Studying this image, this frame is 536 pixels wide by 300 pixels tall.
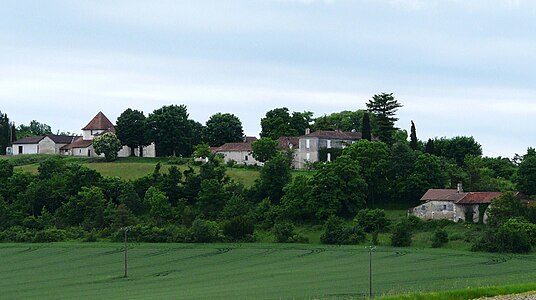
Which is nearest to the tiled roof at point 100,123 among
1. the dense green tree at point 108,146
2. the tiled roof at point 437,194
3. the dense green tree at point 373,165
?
the dense green tree at point 108,146

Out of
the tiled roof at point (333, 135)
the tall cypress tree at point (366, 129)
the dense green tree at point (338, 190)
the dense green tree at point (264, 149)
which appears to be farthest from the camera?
the tiled roof at point (333, 135)

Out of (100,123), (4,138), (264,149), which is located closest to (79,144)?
(100,123)

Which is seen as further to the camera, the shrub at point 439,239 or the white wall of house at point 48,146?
the white wall of house at point 48,146

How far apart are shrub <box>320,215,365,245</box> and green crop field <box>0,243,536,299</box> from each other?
2.26 metres

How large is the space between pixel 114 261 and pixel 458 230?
32751 millimetres

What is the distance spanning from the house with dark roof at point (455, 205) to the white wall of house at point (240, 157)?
4051cm

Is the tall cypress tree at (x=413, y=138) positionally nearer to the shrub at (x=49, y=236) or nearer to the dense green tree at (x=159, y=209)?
the dense green tree at (x=159, y=209)

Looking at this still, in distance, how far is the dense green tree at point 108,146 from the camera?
14096 cm

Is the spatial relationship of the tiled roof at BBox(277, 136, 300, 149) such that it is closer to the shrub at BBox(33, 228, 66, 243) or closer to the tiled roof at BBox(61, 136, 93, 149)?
the tiled roof at BBox(61, 136, 93, 149)

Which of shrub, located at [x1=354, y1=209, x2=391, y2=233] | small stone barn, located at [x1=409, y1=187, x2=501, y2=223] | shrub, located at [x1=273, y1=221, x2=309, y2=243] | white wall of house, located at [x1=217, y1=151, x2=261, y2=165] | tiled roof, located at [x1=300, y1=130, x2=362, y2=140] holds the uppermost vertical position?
tiled roof, located at [x1=300, y1=130, x2=362, y2=140]

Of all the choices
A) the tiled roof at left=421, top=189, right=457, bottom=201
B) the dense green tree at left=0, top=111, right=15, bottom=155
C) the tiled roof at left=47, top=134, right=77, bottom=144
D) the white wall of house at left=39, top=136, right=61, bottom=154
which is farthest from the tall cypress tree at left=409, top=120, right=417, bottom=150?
the dense green tree at left=0, top=111, right=15, bottom=155

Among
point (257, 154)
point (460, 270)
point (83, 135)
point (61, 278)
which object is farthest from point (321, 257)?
point (83, 135)

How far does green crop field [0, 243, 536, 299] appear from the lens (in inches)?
2420

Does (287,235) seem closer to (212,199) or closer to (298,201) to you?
(298,201)
